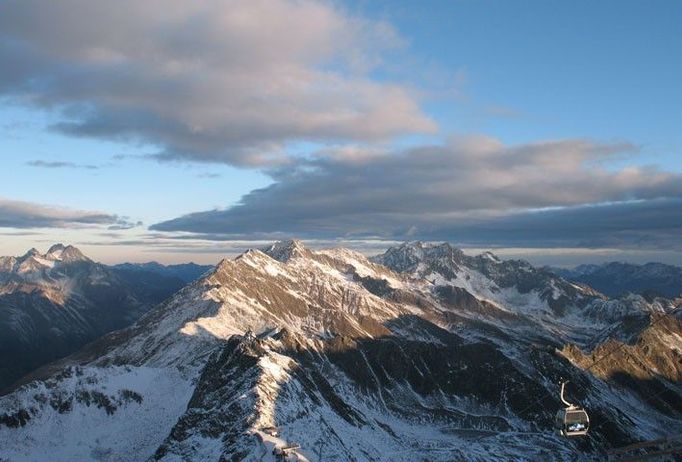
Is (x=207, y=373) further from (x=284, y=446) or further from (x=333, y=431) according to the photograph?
(x=284, y=446)

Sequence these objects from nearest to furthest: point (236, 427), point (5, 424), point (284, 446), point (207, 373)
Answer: point (284, 446) < point (236, 427) < point (5, 424) < point (207, 373)

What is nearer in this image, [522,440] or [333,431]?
[333,431]

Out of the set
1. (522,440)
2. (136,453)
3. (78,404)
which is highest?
(78,404)

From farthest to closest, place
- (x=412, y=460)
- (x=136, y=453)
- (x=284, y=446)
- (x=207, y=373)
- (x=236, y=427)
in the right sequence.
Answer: (x=207, y=373)
(x=412, y=460)
(x=136, y=453)
(x=236, y=427)
(x=284, y=446)

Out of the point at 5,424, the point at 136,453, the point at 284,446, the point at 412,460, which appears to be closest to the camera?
the point at 284,446

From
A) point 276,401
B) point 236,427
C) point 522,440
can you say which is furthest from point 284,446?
point 522,440

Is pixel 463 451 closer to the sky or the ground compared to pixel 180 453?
closer to the ground

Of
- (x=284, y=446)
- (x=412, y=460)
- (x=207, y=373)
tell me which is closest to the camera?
(x=284, y=446)

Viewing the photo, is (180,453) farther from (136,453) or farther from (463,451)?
(463,451)

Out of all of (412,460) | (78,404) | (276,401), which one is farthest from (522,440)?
(78,404)
